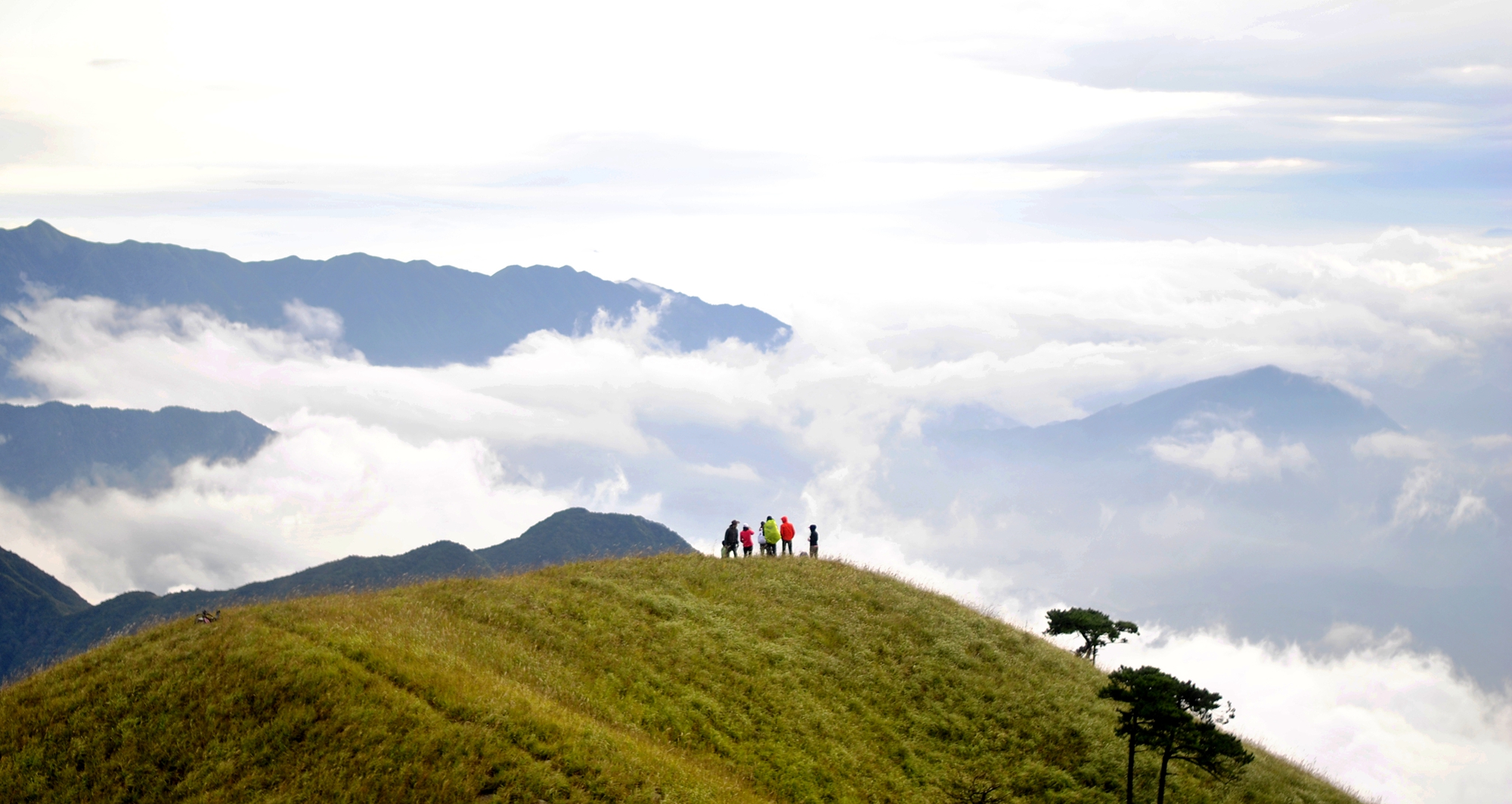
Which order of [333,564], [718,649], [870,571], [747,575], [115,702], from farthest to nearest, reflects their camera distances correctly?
[333,564] < [870,571] < [747,575] < [718,649] < [115,702]

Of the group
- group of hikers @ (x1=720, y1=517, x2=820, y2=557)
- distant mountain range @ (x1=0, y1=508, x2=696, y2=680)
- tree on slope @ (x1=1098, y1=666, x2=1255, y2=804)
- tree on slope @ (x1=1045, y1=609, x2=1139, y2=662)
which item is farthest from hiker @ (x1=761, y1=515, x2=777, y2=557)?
distant mountain range @ (x1=0, y1=508, x2=696, y2=680)

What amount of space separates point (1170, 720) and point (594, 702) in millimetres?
15807

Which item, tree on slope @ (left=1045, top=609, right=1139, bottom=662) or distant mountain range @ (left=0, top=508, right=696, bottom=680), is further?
distant mountain range @ (left=0, top=508, right=696, bottom=680)

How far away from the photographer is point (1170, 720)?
75.3ft

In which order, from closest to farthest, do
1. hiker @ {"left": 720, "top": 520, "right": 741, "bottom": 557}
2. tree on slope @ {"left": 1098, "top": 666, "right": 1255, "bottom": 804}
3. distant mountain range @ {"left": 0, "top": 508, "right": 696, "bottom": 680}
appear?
1. tree on slope @ {"left": 1098, "top": 666, "right": 1255, "bottom": 804}
2. hiker @ {"left": 720, "top": 520, "right": 741, "bottom": 557}
3. distant mountain range @ {"left": 0, "top": 508, "right": 696, "bottom": 680}

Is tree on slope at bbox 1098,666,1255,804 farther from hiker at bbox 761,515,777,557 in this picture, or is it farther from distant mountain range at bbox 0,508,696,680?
distant mountain range at bbox 0,508,696,680

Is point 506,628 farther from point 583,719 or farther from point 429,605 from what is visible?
point 583,719

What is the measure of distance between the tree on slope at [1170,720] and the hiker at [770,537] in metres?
15.2

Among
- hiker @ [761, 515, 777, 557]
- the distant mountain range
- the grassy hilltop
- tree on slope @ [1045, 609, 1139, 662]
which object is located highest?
hiker @ [761, 515, 777, 557]

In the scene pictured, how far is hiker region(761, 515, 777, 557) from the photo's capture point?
3631 centimetres

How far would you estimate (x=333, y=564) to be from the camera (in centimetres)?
16625

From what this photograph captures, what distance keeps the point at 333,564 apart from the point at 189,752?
170 meters

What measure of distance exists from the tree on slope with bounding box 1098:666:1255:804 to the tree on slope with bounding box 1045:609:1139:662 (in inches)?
466

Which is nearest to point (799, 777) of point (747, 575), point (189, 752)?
point (747, 575)
